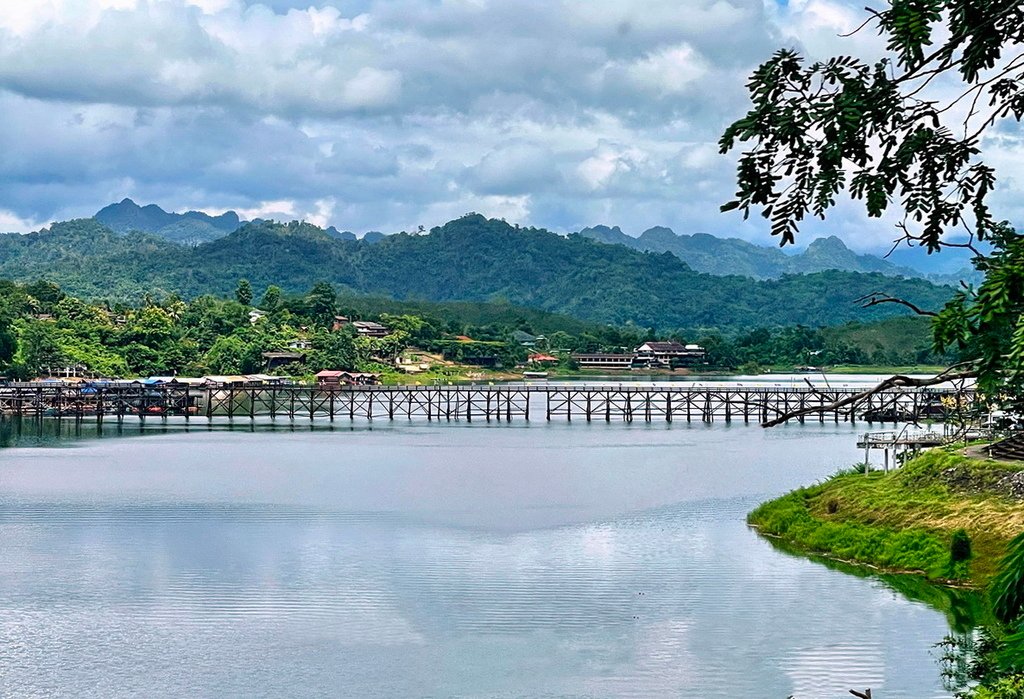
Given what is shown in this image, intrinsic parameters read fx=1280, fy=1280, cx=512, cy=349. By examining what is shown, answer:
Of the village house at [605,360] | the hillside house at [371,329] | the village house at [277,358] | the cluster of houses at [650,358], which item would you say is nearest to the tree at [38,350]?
the village house at [277,358]

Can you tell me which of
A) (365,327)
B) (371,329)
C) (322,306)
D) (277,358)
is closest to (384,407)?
(277,358)

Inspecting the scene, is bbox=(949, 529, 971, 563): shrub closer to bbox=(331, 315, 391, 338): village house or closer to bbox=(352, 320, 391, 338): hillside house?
bbox=(331, 315, 391, 338): village house

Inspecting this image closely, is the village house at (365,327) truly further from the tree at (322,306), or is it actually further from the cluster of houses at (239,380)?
the cluster of houses at (239,380)

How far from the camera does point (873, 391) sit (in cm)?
763

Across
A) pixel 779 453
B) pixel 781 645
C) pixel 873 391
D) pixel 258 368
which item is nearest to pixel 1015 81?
pixel 873 391

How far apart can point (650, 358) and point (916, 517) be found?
14220 centimetres

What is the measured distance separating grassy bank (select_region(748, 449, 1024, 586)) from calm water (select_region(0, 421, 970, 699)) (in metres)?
1.52

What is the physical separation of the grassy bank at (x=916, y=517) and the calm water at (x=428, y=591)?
152 cm

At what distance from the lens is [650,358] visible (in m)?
174

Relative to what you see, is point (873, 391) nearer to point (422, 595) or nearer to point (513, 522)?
point (422, 595)

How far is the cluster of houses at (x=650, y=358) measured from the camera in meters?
173

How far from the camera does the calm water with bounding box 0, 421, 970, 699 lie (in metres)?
21.5

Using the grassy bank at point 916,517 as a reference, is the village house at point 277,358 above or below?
above

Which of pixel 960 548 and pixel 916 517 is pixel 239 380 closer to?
pixel 916 517
